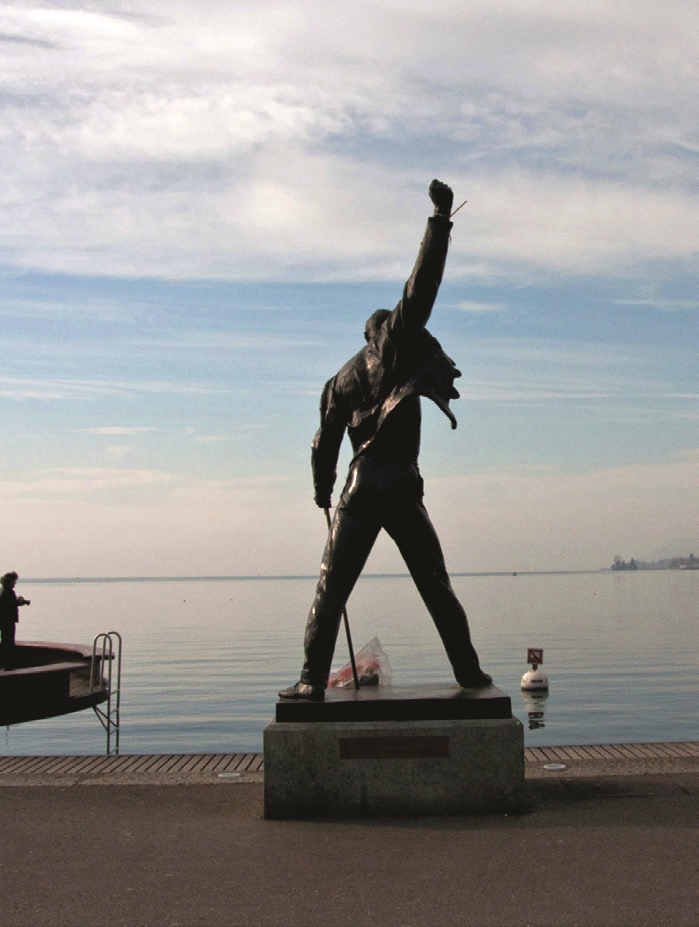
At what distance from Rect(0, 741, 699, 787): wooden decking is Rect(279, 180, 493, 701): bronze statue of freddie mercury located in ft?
3.84

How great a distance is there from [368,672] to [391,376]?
2234 millimetres

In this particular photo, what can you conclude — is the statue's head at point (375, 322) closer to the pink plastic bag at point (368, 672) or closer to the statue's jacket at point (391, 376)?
the statue's jacket at point (391, 376)

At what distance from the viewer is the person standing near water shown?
57.8ft

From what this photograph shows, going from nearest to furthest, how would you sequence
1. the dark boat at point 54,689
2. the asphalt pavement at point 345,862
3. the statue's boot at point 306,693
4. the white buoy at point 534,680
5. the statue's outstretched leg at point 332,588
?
the asphalt pavement at point 345,862 → the statue's boot at point 306,693 → the statue's outstretched leg at point 332,588 → the dark boat at point 54,689 → the white buoy at point 534,680

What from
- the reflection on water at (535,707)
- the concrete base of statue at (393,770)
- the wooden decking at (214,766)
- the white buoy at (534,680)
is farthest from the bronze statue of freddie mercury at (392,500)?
the white buoy at (534,680)

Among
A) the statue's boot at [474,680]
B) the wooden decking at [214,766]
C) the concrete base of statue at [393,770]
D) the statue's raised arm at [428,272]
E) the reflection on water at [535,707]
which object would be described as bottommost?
the reflection on water at [535,707]

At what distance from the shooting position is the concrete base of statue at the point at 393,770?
6.50 meters

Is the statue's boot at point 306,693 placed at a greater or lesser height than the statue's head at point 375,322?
lesser

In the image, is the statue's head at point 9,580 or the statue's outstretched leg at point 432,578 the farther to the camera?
the statue's head at point 9,580

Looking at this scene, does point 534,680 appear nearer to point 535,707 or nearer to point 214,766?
point 535,707

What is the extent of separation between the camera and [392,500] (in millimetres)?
7094

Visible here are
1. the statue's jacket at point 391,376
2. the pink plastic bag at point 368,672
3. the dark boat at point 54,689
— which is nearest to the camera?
the statue's jacket at point 391,376

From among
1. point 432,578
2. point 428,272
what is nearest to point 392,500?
point 432,578

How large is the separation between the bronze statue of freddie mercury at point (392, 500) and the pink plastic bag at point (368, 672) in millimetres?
791
